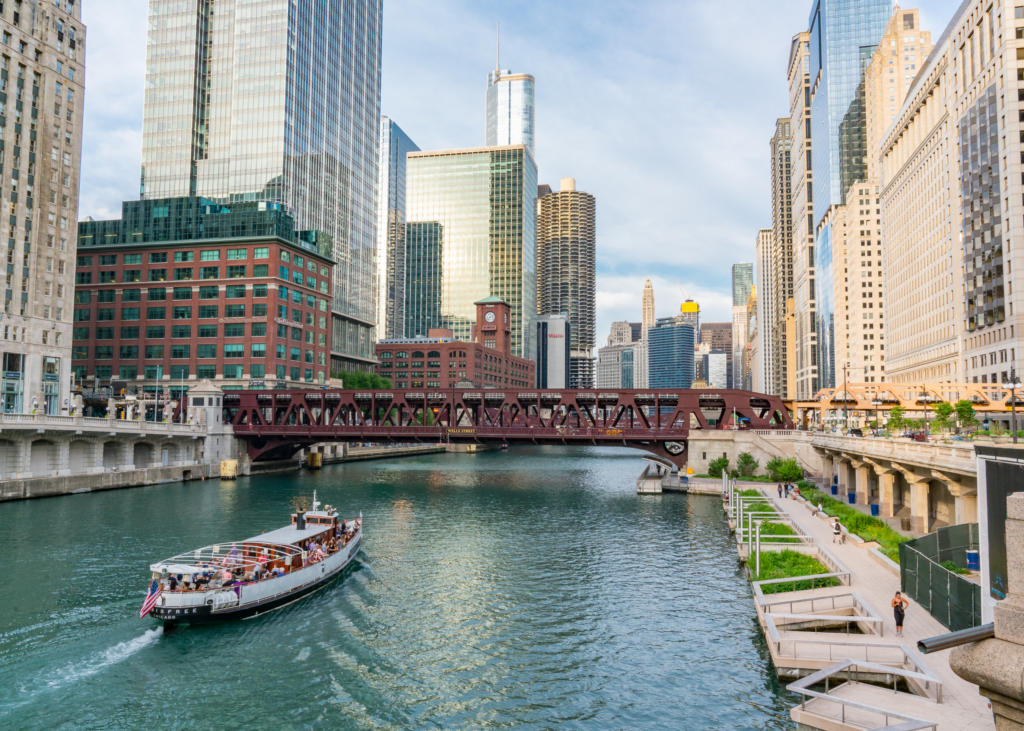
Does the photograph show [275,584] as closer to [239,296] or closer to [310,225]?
[239,296]

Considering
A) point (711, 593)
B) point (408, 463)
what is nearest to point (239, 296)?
point (408, 463)

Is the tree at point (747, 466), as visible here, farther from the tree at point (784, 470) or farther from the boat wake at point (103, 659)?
the boat wake at point (103, 659)

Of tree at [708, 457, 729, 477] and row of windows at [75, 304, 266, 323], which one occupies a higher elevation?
row of windows at [75, 304, 266, 323]

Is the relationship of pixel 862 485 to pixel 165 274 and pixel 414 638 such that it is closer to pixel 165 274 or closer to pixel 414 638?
pixel 414 638

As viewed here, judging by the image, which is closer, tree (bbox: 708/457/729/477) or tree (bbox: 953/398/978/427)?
tree (bbox: 953/398/978/427)

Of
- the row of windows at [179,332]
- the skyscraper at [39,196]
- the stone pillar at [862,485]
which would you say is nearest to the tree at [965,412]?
the stone pillar at [862,485]

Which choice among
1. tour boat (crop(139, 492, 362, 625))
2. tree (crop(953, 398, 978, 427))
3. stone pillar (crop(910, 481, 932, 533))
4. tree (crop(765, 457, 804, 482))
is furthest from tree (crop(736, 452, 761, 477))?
tour boat (crop(139, 492, 362, 625))

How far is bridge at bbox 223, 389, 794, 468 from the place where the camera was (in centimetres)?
9519

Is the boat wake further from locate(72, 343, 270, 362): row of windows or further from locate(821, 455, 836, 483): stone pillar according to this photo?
locate(72, 343, 270, 362): row of windows

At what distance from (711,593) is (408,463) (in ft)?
354

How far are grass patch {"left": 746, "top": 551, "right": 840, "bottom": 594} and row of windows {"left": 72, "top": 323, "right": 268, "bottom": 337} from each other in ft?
365

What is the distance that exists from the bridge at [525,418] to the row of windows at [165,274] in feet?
→ 106

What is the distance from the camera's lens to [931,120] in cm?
15038

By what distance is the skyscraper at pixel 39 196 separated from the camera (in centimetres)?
9519
